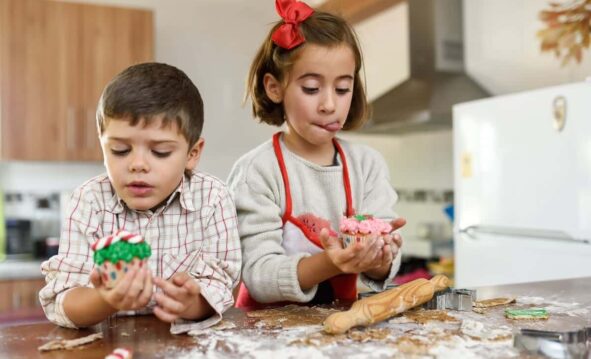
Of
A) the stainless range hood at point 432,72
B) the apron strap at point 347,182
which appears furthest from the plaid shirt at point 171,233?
the stainless range hood at point 432,72

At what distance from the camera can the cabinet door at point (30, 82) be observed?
310 centimetres

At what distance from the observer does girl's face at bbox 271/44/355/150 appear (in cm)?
112

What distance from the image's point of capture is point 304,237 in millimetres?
1146

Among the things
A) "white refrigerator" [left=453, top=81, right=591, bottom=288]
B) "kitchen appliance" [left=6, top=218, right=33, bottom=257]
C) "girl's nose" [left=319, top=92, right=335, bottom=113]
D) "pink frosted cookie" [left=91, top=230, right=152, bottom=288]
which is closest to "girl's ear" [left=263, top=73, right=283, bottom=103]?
"girl's nose" [left=319, top=92, right=335, bottom=113]

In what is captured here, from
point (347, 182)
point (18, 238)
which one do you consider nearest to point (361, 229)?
point (347, 182)

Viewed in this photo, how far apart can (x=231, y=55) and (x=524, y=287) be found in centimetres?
328

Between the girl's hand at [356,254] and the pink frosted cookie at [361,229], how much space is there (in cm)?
3

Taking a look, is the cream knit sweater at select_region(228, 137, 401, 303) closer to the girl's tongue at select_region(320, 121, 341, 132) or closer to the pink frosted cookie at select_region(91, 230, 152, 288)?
the girl's tongue at select_region(320, 121, 341, 132)

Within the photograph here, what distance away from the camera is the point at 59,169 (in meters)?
3.63

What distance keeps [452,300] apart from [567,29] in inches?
76.8

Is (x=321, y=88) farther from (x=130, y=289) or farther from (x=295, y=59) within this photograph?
(x=130, y=289)

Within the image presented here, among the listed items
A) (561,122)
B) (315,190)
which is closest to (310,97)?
(315,190)

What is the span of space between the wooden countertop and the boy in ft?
0.11

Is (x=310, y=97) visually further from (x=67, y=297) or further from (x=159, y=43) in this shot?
(x=159, y=43)
